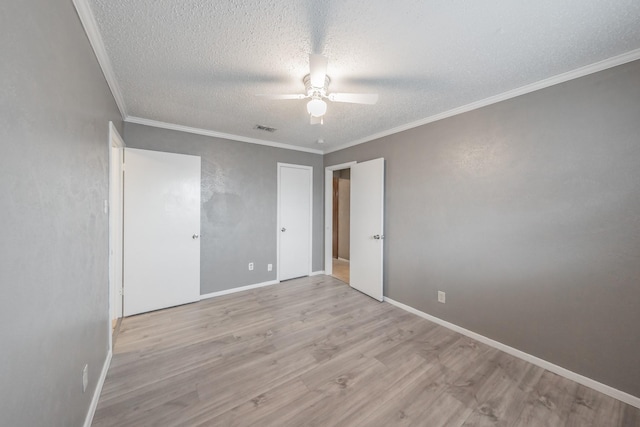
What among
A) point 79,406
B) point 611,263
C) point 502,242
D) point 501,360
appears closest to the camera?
point 79,406

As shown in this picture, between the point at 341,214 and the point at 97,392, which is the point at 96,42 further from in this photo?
the point at 341,214

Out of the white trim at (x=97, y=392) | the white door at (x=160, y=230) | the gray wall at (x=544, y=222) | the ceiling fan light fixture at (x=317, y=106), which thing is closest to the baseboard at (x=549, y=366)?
the gray wall at (x=544, y=222)

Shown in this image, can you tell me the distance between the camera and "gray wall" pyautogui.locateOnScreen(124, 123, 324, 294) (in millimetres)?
3227

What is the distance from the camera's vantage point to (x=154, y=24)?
1.42 meters

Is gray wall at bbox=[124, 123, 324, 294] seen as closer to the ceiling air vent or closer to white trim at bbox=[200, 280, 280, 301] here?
white trim at bbox=[200, 280, 280, 301]

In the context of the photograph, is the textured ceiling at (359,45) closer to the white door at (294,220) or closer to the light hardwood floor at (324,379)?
the white door at (294,220)

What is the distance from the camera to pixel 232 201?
141 inches

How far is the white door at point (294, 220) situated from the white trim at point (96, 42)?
Answer: 2.27m

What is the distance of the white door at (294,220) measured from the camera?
4074mm

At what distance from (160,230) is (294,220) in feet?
6.57

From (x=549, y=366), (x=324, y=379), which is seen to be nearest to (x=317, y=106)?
(x=324, y=379)

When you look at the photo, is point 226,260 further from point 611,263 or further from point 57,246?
point 611,263

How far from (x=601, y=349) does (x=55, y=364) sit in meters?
3.37

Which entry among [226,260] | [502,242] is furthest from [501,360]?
[226,260]
